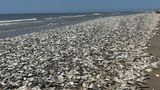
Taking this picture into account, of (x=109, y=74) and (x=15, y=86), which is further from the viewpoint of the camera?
(x=109, y=74)

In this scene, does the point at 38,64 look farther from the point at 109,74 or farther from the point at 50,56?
the point at 109,74

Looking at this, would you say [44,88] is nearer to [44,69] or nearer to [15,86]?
[15,86]

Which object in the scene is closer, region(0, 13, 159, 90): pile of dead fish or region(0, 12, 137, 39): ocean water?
region(0, 13, 159, 90): pile of dead fish

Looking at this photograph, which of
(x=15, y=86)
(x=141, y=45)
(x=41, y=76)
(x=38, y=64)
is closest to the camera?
(x=15, y=86)

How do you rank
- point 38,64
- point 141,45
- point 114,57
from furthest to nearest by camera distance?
point 141,45
point 114,57
point 38,64

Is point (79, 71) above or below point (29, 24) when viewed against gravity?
above

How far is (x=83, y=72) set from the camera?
326 inches

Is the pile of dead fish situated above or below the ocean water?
above

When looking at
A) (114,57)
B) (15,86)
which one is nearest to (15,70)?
(15,86)

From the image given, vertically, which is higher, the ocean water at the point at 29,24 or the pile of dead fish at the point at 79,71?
the pile of dead fish at the point at 79,71

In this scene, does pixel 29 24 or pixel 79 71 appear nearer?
pixel 79 71

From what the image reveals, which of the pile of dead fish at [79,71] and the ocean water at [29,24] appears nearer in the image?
the pile of dead fish at [79,71]

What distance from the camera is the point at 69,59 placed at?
1012 cm

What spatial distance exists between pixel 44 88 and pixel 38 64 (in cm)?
250
